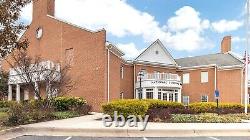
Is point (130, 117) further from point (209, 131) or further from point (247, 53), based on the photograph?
point (247, 53)

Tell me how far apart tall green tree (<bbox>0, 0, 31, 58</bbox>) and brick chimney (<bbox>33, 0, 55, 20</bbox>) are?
22.6m

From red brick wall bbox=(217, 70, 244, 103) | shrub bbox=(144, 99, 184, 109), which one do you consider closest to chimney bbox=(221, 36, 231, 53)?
red brick wall bbox=(217, 70, 244, 103)

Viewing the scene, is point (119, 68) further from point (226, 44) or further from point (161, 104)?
point (226, 44)

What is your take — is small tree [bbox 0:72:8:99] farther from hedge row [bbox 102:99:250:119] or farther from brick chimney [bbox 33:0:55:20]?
hedge row [bbox 102:99:250:119]

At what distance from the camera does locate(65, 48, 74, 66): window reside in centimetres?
3425

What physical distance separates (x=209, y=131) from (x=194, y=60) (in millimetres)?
30612

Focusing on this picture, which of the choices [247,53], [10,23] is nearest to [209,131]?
[10,23]

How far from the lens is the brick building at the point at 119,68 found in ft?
104

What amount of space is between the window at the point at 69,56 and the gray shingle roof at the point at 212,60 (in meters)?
17.0

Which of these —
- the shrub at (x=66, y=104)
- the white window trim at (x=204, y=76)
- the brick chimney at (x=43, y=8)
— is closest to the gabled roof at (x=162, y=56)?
the white window trim at (x=204, y=76)

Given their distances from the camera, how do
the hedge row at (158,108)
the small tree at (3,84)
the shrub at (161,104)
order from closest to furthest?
1. the hedge row at (158,108)
2. the shrub at (161,104)
3. the small tree at (3,84)

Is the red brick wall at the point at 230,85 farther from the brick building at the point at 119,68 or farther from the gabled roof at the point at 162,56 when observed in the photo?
the gabled roof at the point at 162,56

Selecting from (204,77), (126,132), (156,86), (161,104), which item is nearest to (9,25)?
(126,132)

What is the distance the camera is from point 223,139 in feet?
49.0
